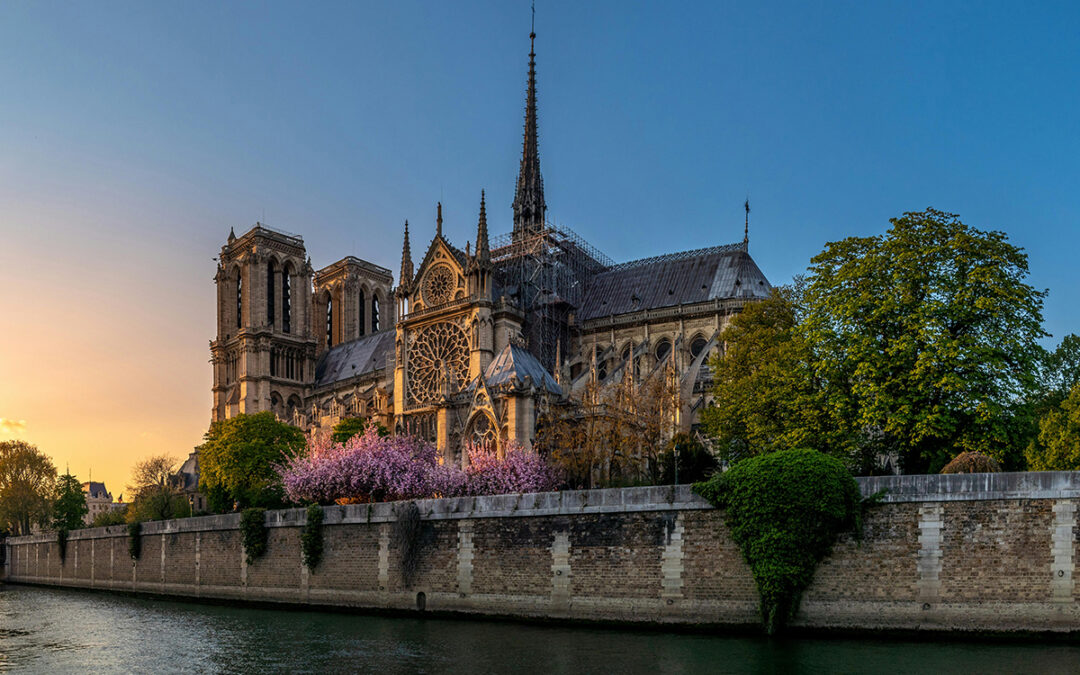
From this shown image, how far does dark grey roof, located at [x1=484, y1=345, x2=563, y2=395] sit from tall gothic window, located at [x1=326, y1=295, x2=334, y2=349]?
4962cm

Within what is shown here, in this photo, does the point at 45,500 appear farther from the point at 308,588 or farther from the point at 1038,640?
the point at 1038,640

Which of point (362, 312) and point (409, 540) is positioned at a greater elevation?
point (362, 312)

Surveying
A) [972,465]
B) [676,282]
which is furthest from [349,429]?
[972,465]

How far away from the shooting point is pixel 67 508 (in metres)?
65.2

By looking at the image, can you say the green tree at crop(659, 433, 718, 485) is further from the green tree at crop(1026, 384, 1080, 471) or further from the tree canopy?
the green tree at crop(1026, 384, 1080, 471)

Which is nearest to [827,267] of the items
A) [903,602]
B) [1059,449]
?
[1059,449]

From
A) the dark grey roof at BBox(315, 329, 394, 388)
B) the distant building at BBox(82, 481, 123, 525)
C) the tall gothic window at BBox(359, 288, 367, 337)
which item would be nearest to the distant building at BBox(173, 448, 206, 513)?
the dark grey roof at BBox(315, 329, 394, 388)

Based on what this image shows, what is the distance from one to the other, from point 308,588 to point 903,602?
719 inches

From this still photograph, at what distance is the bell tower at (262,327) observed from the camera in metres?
77.8

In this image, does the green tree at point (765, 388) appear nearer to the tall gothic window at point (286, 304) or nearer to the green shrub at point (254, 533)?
the green shrub at point (254, 533)

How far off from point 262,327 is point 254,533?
46709 millimetres

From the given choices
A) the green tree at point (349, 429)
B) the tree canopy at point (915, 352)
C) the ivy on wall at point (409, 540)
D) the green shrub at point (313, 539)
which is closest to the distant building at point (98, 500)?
the green tree at point (349, 429)

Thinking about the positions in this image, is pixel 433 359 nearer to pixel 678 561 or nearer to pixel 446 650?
pixel 678 561

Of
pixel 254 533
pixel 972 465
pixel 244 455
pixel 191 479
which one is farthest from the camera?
pixel 191 479
